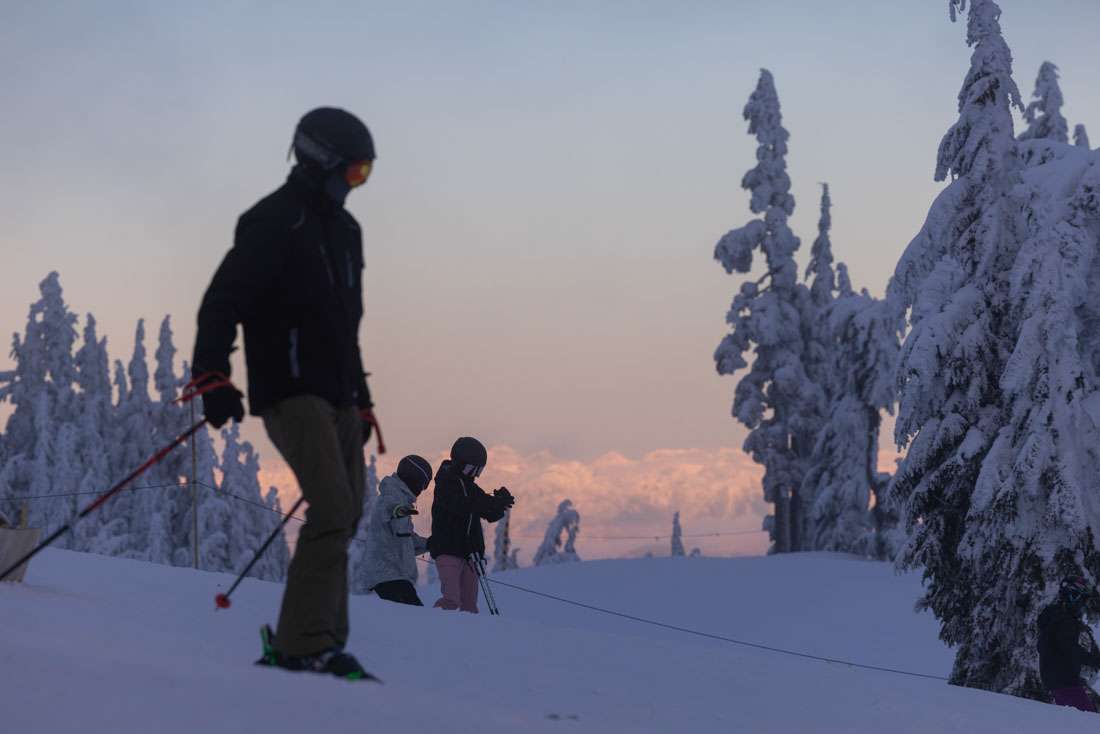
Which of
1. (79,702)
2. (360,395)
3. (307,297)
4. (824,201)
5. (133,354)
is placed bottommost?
(79,702)

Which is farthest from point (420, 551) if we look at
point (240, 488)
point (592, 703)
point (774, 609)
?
point (240, 488)

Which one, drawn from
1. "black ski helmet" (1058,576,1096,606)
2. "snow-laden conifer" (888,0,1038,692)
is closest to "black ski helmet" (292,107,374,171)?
"black ski helmet" (1058,576,1096,606)

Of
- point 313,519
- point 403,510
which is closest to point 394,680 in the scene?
point 313,519

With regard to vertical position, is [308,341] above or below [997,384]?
below

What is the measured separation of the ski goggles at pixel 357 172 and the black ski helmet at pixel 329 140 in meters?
0.03

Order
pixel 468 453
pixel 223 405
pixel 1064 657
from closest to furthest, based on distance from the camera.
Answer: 1. pixel 223 405
2. pixel 1064 657
3. pixel 468 453

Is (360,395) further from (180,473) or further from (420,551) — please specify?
(180,473)

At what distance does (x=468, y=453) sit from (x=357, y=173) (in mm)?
7199

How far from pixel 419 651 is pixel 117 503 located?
144 ft

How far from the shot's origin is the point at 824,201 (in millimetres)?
41000

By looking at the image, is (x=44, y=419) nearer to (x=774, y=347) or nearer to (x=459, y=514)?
(x=774, y=347)

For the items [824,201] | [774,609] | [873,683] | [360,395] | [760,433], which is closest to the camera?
[360,395]

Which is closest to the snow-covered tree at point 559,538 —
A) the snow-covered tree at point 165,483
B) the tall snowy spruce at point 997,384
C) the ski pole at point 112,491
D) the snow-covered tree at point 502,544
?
the snow-covered tree at point 502,544

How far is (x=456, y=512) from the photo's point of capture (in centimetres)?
1123
